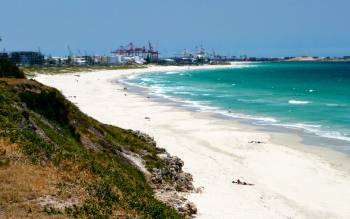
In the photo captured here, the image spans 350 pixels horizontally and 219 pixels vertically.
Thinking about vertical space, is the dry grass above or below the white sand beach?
above

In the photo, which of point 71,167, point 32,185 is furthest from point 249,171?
point 32,185

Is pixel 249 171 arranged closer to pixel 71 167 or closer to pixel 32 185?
pixel 71 167

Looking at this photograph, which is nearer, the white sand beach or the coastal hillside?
the coastal hillside

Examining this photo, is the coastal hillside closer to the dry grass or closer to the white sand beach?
the dry grass

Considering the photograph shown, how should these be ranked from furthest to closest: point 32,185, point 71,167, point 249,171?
point 249,171, point 71,167, point 32,185

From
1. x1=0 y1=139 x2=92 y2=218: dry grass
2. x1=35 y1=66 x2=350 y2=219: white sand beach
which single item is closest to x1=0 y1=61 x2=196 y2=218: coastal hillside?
x1=0 y1=139 x2=92 y2=218: dry grass

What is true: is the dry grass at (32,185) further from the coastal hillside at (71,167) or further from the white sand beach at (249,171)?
the white sand beach at (249,171)

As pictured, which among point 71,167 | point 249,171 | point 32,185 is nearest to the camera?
point 32,185

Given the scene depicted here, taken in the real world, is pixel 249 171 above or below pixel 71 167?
below
